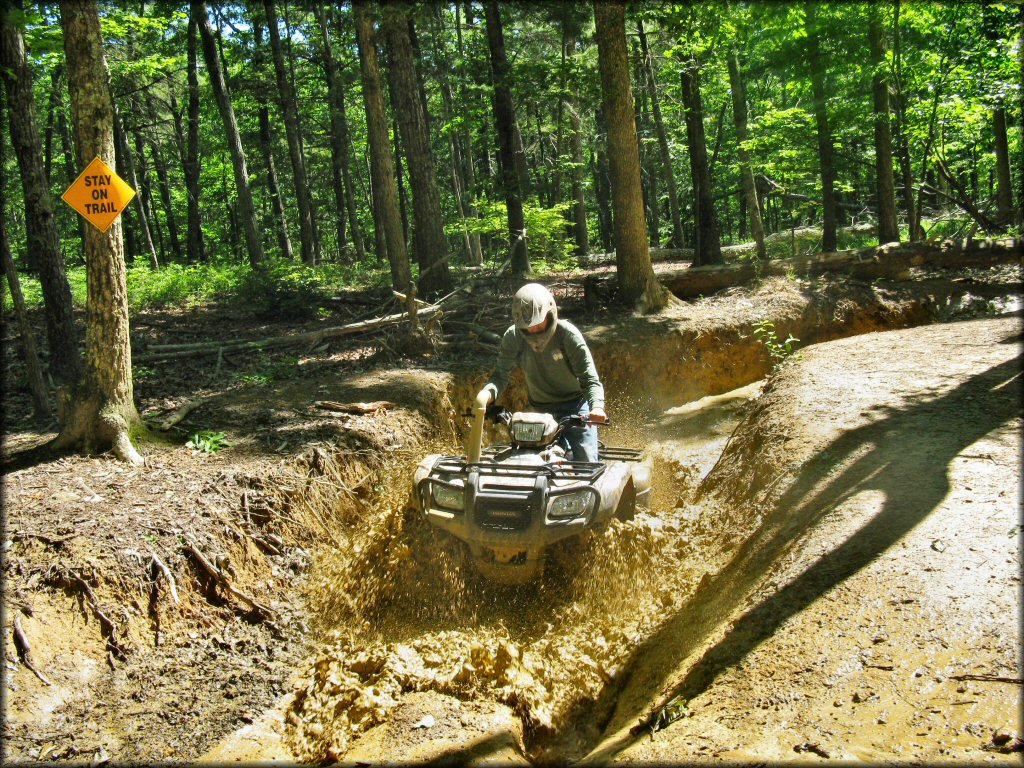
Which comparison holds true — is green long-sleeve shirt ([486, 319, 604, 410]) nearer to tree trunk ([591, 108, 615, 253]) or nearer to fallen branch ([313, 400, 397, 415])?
fallen branch ([313, 400, 397, 415])

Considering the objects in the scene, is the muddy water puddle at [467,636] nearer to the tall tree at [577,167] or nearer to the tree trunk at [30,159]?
the tree trunk at [30,159]

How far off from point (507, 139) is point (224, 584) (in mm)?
14022

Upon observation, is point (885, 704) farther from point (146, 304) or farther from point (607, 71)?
point (146, 304)

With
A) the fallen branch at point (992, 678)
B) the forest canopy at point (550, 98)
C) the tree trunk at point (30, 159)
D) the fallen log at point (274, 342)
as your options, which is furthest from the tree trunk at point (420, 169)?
the fallen branch at point (992, 678)

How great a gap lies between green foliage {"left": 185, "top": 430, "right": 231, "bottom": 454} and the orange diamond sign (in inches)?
89.9

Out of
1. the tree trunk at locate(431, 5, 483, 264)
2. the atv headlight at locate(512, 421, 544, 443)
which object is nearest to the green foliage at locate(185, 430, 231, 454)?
the atv headlight at locate(512, 421, 544, 443)

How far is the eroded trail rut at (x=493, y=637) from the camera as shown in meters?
4.13

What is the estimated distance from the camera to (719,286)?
1480 cm

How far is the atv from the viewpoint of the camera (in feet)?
15.9

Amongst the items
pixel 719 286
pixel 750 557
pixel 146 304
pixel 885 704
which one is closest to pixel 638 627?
pixel 750 557

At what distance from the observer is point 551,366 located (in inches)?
247

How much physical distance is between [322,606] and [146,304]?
13045 mm

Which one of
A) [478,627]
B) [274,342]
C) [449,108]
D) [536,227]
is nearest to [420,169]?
[536,227]

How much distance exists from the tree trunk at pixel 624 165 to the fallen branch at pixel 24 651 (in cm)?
1061
